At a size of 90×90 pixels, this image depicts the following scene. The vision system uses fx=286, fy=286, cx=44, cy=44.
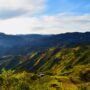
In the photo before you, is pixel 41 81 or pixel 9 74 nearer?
pixel 9 74

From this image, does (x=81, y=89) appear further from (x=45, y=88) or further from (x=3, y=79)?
(x=3, y=79)

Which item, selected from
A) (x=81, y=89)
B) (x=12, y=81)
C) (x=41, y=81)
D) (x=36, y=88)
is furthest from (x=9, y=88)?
(x=81, y=89)

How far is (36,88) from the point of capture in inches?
4274

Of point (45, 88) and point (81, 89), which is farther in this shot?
point (81, 89)

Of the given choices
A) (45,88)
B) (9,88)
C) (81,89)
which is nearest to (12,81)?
(9,88)

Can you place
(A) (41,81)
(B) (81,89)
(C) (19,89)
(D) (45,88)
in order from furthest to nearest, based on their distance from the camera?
(B) (81,89) < (A) (41,81) < (D) (45,88) < (C) (19,89)

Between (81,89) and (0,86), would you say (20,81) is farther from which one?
(81,89)

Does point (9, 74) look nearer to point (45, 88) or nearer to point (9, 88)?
point (9, 88)

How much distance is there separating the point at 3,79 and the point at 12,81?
3.45m

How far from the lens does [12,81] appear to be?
107 meters

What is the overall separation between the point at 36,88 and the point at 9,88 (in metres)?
10.4

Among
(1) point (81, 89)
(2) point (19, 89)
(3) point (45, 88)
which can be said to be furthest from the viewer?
(1) point (81, 89)

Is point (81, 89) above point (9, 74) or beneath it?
beneath

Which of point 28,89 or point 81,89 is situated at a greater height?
point 28,89
